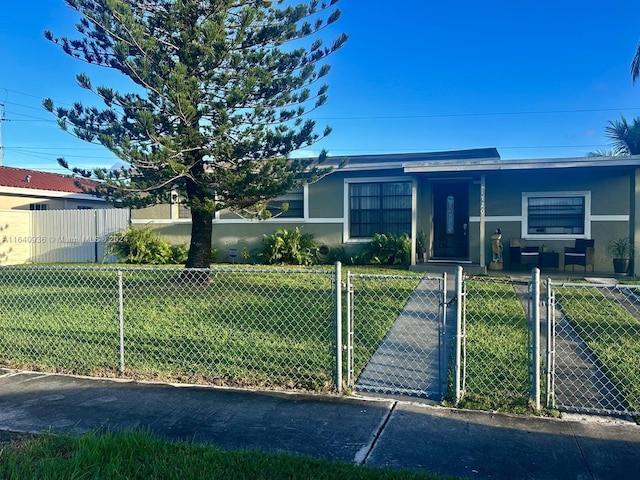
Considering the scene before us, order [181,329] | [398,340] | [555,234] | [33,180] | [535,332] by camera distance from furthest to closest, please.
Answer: [33,180]
[555,234]
[181,329]
[398,340]
[535,332]

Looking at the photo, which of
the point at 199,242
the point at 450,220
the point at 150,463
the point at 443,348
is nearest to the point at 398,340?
the point at 443,348

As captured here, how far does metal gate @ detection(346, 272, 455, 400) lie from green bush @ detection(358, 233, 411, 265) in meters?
4.36

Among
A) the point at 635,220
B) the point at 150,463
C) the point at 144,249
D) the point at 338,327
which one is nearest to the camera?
the point at 150,463

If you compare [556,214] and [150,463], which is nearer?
[150,463]

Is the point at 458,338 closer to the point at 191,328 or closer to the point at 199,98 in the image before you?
the point at 191,328

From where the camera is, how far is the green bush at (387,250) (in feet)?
47.7

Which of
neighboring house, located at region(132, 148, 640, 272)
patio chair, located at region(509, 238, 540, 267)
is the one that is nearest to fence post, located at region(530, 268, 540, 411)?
neighboring house, located at region(132, 148, 640, 272)

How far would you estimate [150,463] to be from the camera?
3.36 meters

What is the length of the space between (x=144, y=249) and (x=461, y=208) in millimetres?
10255

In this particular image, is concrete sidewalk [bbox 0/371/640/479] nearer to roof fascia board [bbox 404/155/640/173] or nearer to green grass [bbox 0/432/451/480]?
green grass [bbox 0/432/451/480]

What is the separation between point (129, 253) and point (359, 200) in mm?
7789

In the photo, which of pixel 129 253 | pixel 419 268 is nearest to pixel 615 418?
pixel 419 268

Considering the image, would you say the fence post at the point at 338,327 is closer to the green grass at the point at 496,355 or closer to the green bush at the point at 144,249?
the green grass at the point at 496,355

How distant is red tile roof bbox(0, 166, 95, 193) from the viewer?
71.0 ft
